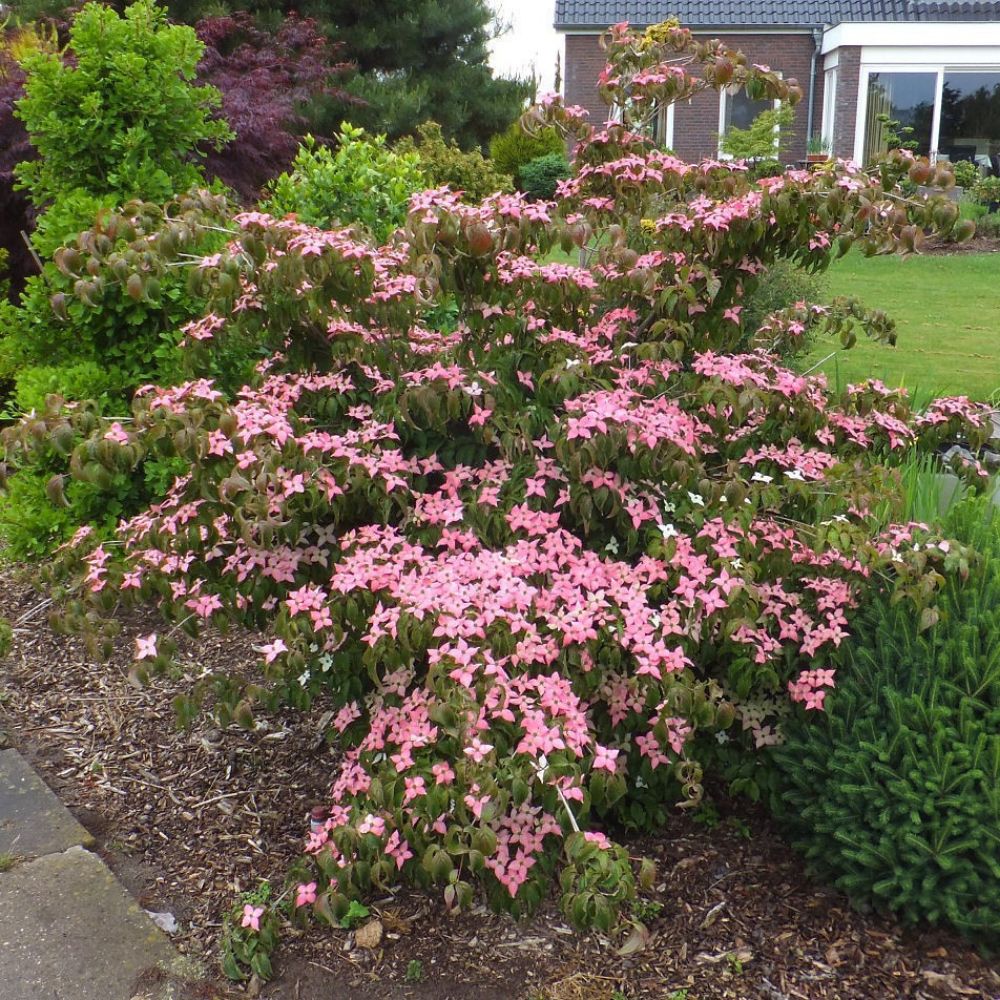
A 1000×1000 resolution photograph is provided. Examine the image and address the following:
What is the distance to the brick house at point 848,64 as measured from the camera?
20.0m

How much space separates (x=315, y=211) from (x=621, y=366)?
8.11ft

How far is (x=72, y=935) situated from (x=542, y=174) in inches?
677

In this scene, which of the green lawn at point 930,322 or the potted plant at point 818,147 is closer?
the green lawn at point 930,322

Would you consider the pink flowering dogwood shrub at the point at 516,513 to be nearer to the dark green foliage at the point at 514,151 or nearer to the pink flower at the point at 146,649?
the pink flower at the point at 146,649

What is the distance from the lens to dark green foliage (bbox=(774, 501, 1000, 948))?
6.97 feet

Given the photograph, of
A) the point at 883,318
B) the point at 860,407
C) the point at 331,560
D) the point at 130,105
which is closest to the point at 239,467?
the point at 331,560

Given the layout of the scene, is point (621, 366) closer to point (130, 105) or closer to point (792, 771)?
point (792, 771)

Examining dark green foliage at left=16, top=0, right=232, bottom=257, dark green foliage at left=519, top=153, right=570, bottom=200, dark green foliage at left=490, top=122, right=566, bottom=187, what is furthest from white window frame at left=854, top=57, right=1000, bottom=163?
dark green foliage at left=16, top=0, right=232, bottom=257

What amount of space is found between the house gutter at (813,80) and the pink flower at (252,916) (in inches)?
885

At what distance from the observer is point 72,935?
2.35 metres

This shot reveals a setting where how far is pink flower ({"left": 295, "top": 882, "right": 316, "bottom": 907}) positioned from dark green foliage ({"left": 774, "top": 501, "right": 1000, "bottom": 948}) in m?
1.17

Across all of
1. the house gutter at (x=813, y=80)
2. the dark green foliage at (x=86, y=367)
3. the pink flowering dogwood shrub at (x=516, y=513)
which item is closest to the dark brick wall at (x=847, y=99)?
the house gutter at (x=813, y=80)

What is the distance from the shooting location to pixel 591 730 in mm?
2424

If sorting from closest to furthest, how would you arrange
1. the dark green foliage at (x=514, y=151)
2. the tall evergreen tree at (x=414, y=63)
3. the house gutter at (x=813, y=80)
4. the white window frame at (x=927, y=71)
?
1. the tall evergreen tree at (x=414, y=63)
2. the dark green foliage at (x=514, y=151)
3. the white window frame at (x=927, y=71)
4. the house gutter at (x=813, y=80)
